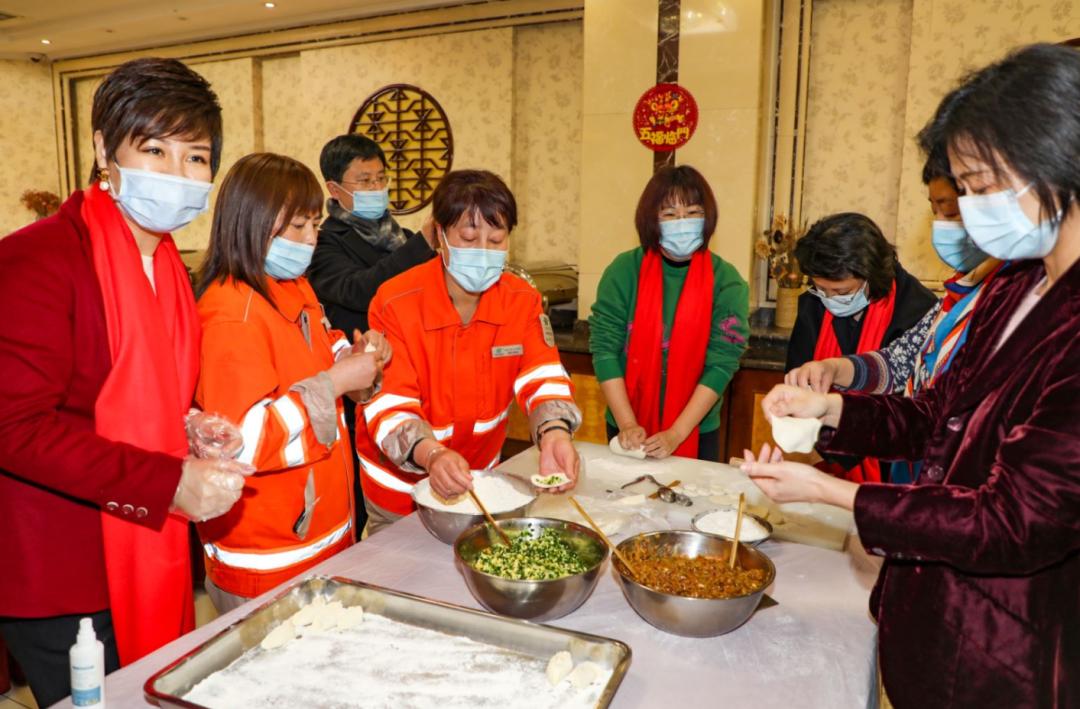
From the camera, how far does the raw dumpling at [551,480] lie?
1.82 metres

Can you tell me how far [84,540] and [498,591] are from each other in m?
0.77

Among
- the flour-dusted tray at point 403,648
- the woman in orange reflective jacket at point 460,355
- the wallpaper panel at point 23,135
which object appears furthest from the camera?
the wallpaper panel at point 23,135

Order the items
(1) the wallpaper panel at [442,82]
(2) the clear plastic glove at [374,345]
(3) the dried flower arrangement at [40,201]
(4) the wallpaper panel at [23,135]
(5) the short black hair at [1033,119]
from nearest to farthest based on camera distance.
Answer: (5) the short black hair at [1033,119]
(2) the clear plastic glove at [374,345]
(1) the wallpaper panel at [442,82]
(3) the dried flower arrangement at [40,201]
(4) the wallpaper panel at [23,135]

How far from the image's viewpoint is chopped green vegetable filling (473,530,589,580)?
54.7 inches

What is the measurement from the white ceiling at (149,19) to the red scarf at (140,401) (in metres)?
4.39

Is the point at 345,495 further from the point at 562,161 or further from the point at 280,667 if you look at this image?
the point at 562,161

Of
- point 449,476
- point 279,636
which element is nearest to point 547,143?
point 449,476

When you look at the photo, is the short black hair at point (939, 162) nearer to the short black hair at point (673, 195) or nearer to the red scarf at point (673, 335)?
the short black hair at point (673, 195)

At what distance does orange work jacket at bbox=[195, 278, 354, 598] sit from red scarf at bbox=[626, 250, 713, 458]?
1.44 meters

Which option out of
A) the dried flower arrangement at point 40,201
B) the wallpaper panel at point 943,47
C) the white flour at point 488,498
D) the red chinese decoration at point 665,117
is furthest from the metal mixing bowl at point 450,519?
the dried flower arrangement at point 40,201

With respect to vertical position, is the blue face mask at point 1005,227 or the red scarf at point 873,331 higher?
the blue face mask at point 1005,227

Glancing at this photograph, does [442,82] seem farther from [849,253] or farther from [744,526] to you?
[744,526]

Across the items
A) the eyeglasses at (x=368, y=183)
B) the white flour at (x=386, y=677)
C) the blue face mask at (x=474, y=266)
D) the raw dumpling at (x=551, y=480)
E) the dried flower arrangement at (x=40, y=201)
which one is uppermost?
the dried flower arrangement at (x=40, y=201)

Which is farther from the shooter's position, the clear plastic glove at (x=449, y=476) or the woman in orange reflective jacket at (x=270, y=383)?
the clear plastic glove at (x=449, y=476)
